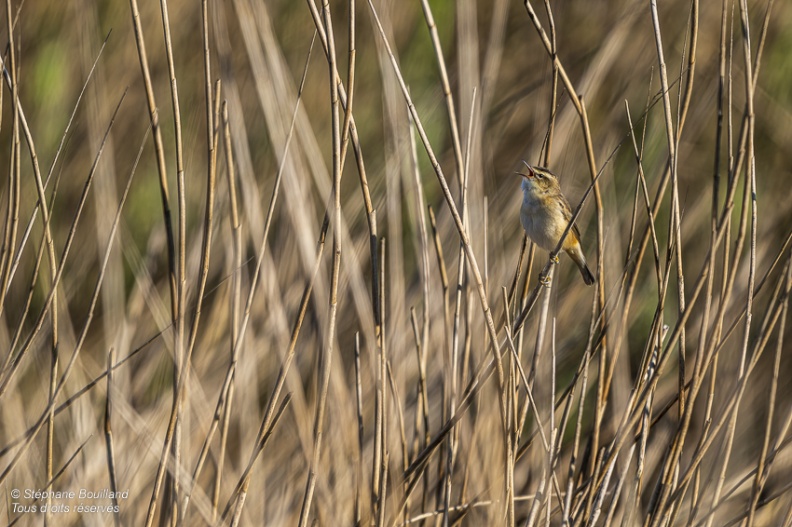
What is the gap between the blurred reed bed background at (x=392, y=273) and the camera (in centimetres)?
170

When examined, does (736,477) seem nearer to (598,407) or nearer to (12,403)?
(598,407)

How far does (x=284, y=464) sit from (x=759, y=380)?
1815mm

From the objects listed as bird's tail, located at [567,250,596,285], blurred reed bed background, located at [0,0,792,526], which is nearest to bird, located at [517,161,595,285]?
bird's tail, located at [567,250,596,285]

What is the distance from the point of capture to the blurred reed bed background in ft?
5.58

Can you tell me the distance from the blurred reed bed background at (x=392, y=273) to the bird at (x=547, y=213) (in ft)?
0.38

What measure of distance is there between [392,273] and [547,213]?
2.00ft

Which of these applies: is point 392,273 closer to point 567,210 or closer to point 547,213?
point 547,213

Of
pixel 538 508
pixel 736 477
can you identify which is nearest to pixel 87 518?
pixel 538 508

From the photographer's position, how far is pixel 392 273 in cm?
251

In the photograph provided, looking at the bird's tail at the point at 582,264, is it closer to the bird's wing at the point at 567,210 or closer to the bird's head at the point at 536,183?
the bird's wing at the point at 567,210

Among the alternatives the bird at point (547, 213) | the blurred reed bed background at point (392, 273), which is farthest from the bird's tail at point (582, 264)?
the blurred reed bed background at point (392, 273)

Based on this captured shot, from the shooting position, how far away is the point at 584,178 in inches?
135

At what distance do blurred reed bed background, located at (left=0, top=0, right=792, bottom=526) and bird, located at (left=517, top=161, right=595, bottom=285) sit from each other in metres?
0.12

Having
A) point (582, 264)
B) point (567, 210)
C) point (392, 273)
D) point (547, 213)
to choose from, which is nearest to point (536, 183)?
point (547, 213)
